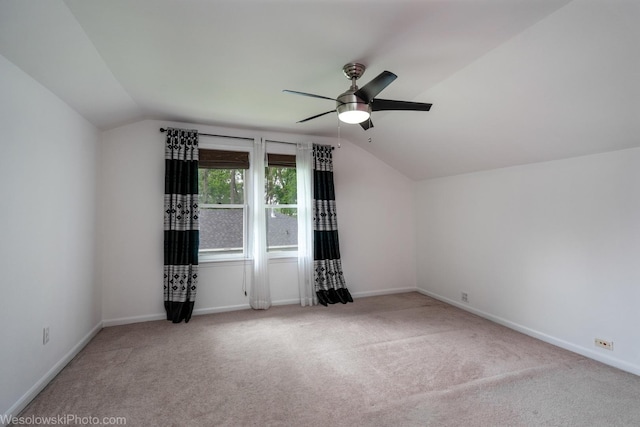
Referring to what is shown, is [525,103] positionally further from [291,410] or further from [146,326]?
[146,326]

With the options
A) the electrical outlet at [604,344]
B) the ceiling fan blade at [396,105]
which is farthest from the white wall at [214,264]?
the electrical outlet at [604,344]

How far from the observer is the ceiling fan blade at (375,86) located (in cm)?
183

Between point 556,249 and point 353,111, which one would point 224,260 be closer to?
point 353,111

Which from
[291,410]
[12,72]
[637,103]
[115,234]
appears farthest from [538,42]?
[115,234]

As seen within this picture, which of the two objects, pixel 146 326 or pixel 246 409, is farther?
pixel 146 326

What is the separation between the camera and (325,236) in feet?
14.1

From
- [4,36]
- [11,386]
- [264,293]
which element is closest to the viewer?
[4,36]

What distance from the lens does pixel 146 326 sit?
11.2ft

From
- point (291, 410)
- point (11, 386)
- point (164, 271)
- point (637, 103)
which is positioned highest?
point (637, 103)

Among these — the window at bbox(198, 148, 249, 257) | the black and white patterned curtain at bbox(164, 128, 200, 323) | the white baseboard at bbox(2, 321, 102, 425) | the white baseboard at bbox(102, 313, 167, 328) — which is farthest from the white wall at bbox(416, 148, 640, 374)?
the white baseboard at bbox(2, 321, 102, 425)

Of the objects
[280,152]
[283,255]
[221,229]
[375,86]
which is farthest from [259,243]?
[375,86]

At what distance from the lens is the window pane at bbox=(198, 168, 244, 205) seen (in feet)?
13.0

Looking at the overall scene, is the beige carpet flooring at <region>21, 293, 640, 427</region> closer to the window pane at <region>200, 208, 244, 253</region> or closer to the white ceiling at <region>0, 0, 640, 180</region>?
the window pane at <region>200, 208, 244, 253</region>

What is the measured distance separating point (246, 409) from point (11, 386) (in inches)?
60.1
